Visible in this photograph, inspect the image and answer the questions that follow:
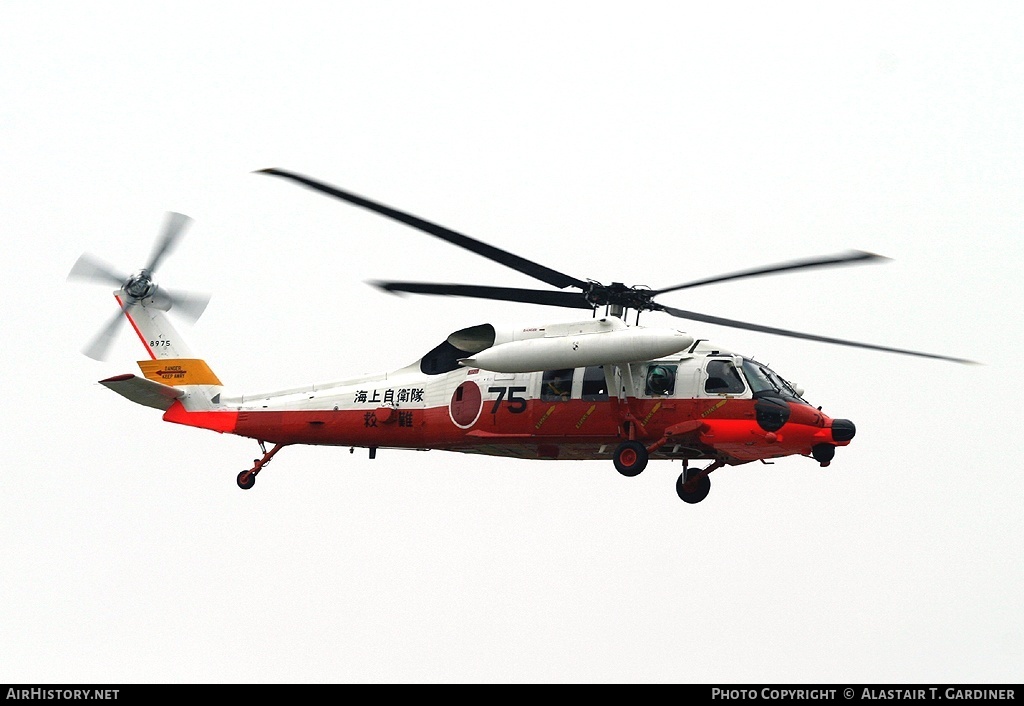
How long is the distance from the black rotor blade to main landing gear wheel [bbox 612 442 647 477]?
105 inches

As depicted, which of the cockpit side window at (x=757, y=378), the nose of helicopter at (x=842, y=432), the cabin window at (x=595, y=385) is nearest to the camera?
the nose of helicopter at (x=842, y=432)

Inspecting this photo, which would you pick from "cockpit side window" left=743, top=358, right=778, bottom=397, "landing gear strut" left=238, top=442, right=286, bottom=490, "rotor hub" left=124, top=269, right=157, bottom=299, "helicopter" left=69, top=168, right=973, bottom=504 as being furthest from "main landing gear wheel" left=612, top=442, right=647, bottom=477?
"rotor hub" left=124, top=269, right=157, bottom=299

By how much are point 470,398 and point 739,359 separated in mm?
5096

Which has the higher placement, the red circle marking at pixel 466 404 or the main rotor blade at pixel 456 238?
the main rotor blade at pixel 456 238

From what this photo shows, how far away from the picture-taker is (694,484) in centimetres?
2778

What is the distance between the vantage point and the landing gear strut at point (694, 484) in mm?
27781

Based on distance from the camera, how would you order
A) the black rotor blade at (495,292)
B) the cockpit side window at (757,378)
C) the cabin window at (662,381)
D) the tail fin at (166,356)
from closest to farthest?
the black rotor blade at (495,292), the cockpit side window at (757,378), the cabin window at (662,381), the tail fin at (166,356)

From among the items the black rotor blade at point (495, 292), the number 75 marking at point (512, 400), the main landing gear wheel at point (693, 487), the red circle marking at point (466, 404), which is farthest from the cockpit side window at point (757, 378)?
the red circle marking at point (466, 404)

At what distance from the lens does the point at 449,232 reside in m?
24.1

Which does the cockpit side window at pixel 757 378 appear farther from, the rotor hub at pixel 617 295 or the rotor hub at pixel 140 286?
the rotor hub at pixel 140 286

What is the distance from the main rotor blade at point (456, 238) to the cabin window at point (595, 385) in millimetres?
1802

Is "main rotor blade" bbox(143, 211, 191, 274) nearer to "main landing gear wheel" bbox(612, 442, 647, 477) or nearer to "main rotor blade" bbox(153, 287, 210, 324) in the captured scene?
"main rotor blade" bbox(153, 287, 210, 324)

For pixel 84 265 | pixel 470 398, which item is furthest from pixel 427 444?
pixel 84 265

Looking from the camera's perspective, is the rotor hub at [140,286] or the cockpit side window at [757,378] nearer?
the cockpit side window at [757,378]
